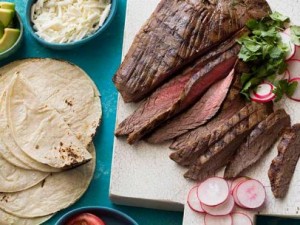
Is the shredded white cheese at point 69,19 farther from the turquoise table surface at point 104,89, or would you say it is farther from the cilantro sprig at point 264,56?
the cilantro sprig at point 264,56

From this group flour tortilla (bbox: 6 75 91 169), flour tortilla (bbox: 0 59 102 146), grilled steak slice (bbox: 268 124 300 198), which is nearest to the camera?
grilled steak slice (bbox: 268 124 300 198)

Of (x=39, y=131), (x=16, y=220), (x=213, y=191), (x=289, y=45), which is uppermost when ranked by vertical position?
(x=289, y=45)

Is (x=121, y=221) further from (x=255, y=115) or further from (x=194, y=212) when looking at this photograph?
(x=255, y=115)

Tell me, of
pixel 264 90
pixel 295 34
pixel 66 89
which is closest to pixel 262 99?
pixel 264 90

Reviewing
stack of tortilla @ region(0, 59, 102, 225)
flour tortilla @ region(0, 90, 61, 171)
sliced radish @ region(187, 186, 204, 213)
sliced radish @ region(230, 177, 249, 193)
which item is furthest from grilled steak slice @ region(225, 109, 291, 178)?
flour tortilla @ region(0, 90, 61, 171)

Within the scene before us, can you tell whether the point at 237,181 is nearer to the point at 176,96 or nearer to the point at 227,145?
the point at 227,145

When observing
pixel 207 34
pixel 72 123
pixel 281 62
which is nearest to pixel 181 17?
pixel 207 34

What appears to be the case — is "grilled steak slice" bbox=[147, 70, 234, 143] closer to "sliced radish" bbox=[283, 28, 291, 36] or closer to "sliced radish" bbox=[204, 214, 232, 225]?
"sliced radish" bbox=[283, 28, 291, 36]
